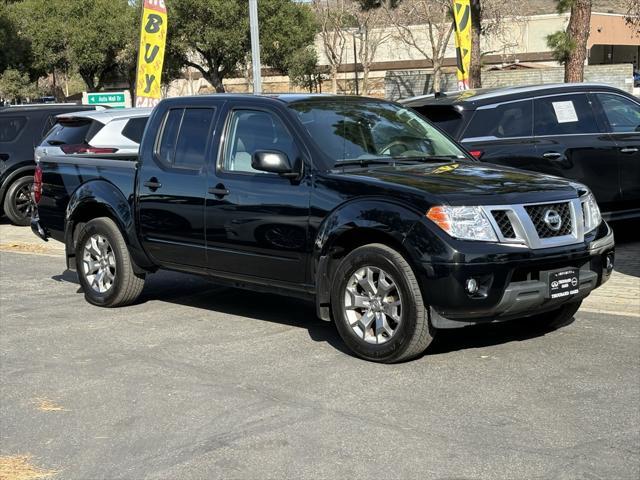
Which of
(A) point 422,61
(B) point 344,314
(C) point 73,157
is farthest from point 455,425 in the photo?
(A) point 422,61

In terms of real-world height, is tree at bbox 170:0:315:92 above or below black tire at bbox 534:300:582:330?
above

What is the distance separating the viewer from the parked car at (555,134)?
34.0 ft

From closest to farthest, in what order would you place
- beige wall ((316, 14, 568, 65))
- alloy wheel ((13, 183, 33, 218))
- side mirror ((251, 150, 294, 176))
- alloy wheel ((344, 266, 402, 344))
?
1. alloy wheel ((344, 266, 402, 344))
2. side mirror ((251, 150, 294, 176))
3. alloy wheel ((13, 183, 33, 218))
4. beige wall ((316, 14, 568, 65))

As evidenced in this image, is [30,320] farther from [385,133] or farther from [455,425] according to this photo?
Result: [455,425]

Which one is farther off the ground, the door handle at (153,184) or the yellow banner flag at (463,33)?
the yellow banner flag at (463,33)

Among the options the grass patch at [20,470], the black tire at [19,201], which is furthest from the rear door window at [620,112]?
the black tire at [19,201]

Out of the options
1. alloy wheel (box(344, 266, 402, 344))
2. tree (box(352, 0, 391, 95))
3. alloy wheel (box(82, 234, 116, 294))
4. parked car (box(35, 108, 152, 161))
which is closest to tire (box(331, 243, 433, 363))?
alloy wheel (box(344, 266, 402, 344))

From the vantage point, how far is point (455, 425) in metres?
5.29

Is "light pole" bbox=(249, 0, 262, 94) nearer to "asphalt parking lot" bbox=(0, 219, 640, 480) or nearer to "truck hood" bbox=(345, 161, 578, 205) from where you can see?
"asphalt parking lot" bbox=(0, 219, 640, 480)

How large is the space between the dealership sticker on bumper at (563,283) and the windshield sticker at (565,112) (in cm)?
448

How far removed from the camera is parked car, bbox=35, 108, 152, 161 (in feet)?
45.5

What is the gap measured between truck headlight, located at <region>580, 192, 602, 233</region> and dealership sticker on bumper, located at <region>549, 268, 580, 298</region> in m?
0.43

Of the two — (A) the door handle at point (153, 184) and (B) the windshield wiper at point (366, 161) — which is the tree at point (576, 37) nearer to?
(B) the windshield wiper at point (366, 161)

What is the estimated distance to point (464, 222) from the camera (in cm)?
611
